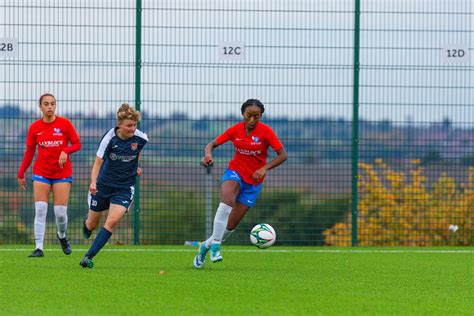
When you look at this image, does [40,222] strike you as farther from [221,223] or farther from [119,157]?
[221,223]

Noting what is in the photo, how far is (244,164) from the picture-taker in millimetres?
12164

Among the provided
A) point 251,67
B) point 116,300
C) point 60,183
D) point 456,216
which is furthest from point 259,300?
point 456,216

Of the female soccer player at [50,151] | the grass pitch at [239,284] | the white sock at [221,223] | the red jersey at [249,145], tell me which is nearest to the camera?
the grass pitch at [239,284]

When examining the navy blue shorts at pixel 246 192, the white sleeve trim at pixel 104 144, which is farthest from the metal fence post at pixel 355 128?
the white sleeve trim at pixel 104 144

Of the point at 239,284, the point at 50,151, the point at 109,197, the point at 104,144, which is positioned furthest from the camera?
the point at 50,151

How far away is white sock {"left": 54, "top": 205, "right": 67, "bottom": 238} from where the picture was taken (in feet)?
44.0

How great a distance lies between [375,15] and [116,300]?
906cm

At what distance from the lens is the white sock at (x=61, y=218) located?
13.4 metres

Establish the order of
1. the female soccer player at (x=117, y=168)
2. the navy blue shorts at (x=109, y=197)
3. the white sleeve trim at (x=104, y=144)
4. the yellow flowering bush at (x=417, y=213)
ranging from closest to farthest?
the female soccer player at (x=117, y=168) < the white sleeve trim at (x=104, y=144) < the navy blue shorts at (x=109, y=197) < the yellow flowering bush at (x=417, y=213)

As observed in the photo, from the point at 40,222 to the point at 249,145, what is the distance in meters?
3.02

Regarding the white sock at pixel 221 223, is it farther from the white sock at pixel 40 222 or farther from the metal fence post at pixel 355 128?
the metal fence post at pixel 355 128

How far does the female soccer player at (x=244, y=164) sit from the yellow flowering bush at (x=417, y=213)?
5210 millimetres

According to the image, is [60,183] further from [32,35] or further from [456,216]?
[456,216]

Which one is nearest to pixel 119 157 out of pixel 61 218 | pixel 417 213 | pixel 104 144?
pixel 104 144
